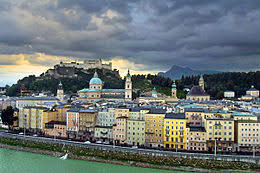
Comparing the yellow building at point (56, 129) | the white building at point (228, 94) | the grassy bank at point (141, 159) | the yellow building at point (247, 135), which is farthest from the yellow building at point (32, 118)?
the white building at point (228, 94)

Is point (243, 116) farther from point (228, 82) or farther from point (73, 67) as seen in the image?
point (73, 67)

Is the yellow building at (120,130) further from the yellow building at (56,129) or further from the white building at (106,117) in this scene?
the yellow building at (56,129)

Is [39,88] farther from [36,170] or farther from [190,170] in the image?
[190,170]

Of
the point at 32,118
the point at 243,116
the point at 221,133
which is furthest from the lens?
the point at 32,118

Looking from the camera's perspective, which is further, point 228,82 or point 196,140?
point 228,82

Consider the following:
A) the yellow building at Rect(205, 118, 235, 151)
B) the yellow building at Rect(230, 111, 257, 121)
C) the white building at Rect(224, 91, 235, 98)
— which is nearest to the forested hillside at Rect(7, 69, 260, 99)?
the white building at Rect(224, 91, 235, 98)

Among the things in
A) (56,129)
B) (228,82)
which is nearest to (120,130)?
(56,129)

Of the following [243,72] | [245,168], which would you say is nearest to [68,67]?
[243,72]
